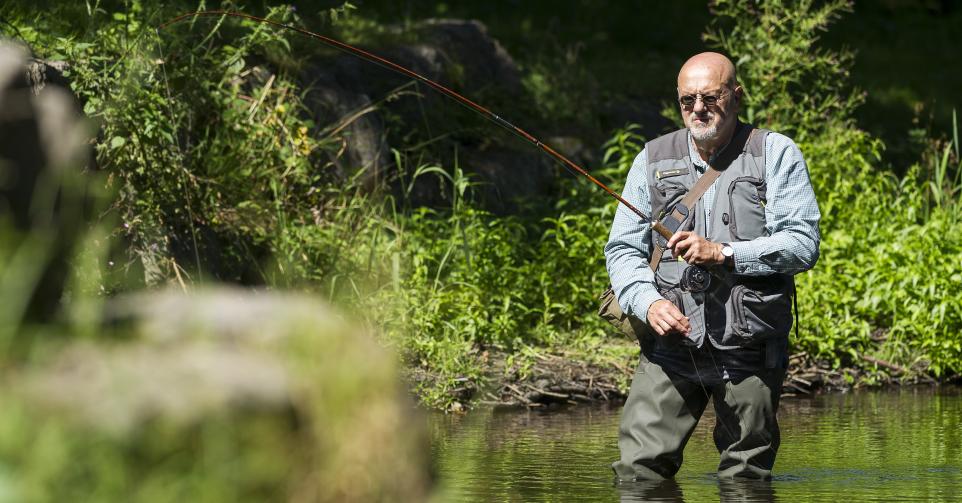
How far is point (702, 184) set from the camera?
5344 millimetres

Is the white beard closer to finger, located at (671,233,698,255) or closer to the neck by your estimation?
the neck

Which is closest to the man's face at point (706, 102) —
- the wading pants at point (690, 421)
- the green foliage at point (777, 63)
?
the wading pants at point (690, 421)

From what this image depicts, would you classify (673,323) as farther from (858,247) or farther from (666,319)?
(858,247)

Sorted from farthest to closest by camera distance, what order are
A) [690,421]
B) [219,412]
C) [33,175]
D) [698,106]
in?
[690,421] < [698,106] < [33,175] < [219,412]

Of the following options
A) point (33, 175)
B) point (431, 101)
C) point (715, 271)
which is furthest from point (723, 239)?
point (431, 101)

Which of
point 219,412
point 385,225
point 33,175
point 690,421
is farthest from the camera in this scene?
point 385,225

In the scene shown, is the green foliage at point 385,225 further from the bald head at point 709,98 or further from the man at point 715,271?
the bald head at point 709,98

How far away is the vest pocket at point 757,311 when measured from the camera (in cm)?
→ 525

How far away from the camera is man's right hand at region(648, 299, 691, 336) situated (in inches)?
205

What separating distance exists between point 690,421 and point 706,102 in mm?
1165

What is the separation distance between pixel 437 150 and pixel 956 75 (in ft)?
33.5

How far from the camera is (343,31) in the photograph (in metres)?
12.4

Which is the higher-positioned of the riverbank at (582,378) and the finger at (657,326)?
the finger at (657,326)

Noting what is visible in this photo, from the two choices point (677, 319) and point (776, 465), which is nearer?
point (677, 319)
